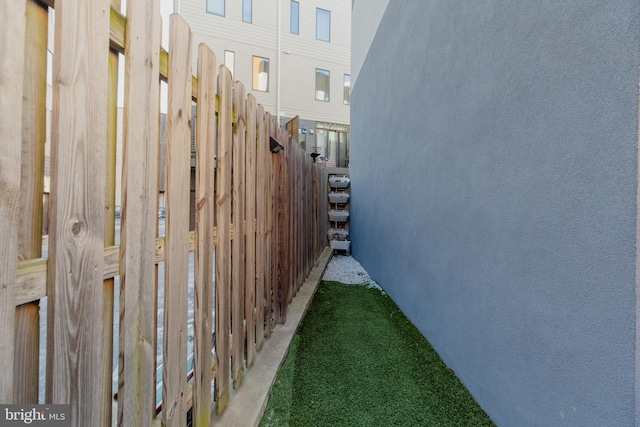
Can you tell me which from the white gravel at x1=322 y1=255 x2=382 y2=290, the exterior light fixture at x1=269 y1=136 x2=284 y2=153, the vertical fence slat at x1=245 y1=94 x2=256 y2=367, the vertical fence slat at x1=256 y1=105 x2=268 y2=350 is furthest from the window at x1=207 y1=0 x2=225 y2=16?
the vertical fence slat at x1=245 y1=94 x2=256 y2=367

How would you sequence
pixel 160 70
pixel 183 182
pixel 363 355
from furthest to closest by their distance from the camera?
pixel 363 355 → pixel 183 182 → pixel 160 70

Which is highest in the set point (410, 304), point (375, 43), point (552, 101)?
point (375, 43)

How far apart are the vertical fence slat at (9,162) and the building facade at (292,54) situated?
12.0 metres

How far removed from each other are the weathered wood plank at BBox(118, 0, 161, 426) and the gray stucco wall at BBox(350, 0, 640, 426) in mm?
1613

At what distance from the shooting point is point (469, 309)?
200 centimetres

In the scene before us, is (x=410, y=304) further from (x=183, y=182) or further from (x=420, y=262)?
(x=183, y=182)

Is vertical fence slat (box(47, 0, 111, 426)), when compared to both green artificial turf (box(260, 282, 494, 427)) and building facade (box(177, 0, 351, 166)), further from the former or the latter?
building facade (box(177, 0, 351, 166))

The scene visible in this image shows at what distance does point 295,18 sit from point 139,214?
14.4 meters

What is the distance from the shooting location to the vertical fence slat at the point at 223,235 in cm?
161

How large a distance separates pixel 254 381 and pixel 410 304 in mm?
1847

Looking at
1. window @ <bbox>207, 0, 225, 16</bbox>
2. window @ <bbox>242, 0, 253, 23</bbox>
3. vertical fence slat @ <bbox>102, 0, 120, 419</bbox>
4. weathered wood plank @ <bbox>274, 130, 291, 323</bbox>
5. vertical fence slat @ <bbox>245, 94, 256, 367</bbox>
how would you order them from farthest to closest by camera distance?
window @ <bbox>242, 0, 253, 23</bbox> < window @ <bbox>207, 0, 225, 16</bbox> < weathered wood plank @ <bbox>274, 130, 291, 323</bbox> < vertical fence slat @ <bbox>245, 94, 256, 367</bbox> < vertical fence slat @ <bbox>102, 0, 120, 419</bbox>

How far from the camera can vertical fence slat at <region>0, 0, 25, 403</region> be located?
0.62 metres

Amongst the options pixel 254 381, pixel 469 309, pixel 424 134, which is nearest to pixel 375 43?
pixel 424 134

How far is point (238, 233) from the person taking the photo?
6.29 ft
